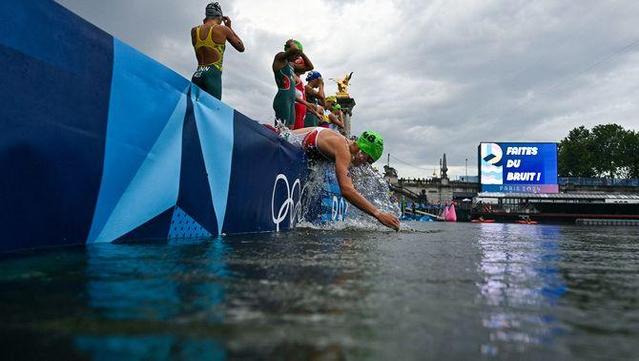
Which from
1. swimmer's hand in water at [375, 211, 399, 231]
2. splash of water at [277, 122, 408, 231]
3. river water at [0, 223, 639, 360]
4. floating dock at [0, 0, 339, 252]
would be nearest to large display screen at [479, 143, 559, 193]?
splash of water at [277, 122, 408, 231]

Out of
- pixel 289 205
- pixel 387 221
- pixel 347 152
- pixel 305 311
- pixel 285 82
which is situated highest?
pixel 285 82

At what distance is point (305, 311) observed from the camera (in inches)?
39.2

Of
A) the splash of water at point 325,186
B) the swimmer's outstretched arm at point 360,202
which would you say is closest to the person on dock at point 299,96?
the splash of water at point 325,186

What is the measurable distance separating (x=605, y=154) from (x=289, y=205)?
7360 cm

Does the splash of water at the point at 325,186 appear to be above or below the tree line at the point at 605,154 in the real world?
below

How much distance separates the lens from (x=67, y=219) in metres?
2.31

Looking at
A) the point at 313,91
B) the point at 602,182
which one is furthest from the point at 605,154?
the point at 313,91

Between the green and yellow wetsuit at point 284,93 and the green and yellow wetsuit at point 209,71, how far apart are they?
1449 millimetres

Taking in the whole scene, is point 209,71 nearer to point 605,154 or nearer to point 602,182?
point 602,182

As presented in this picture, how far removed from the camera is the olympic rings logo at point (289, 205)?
5.01m

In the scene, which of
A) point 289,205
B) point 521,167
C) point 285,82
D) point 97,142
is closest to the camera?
point 97,142

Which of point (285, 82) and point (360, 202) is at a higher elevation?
point (285, 82)

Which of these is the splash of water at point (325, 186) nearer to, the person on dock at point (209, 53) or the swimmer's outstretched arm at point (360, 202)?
the swimmer's outstretched arm at point (360, 202)

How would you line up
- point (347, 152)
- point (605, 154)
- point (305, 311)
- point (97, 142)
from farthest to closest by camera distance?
point (605, 154), point (347, 152), point (97, 142), point (305, 311)
